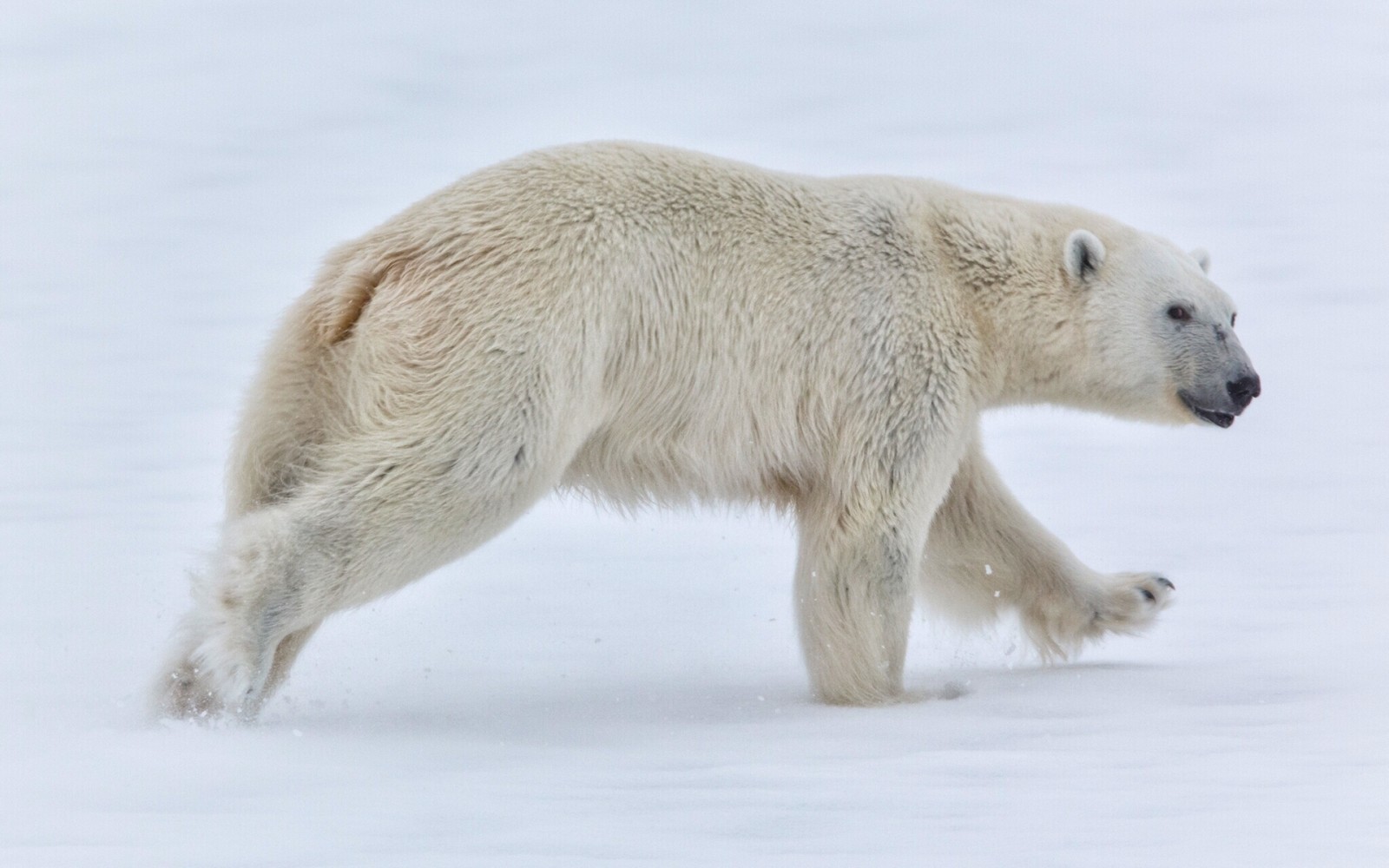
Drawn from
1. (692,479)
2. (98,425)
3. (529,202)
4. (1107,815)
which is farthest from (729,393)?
(98,425)

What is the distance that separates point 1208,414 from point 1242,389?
0.50 feet

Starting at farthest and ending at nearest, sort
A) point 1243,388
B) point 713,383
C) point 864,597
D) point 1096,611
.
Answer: point 1096,611 → point 1243,388 → point 864,597 → point 713,383

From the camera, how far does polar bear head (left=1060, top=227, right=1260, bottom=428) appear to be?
607 centimetres

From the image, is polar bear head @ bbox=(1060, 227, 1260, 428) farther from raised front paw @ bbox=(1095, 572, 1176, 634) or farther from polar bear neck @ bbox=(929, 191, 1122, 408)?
raised front paw @ bbox=(1095, 572, 1176, 634)

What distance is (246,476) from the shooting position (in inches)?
205

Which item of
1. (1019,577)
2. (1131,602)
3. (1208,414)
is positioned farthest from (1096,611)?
(1208,414)

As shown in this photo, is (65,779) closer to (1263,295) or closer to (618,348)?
(618,348)

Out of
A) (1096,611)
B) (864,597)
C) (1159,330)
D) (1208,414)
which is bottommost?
(1096,611)

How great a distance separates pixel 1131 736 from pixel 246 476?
2617 millimetres

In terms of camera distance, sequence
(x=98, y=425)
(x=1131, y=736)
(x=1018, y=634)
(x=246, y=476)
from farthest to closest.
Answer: (x=98, y=425), (x=1018, y=634), (x=246, y=476), (x=1131, y=736)

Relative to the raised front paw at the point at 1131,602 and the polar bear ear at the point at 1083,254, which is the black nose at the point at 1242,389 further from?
the raised front paw at the point at 1131,602

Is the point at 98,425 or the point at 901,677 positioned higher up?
the point at 901,677

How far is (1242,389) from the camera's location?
606 cm

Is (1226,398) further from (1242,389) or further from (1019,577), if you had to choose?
(1019,577)
